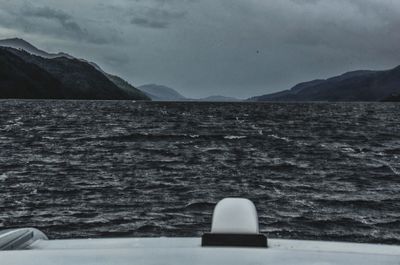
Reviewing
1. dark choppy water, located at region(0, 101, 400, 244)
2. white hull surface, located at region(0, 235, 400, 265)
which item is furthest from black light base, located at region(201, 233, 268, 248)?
dark choppy water, located at region(0, 101, 400, 244)

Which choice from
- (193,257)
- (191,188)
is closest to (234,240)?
(193,257)

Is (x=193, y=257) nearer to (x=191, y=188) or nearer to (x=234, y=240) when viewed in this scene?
(x=234, y=240)

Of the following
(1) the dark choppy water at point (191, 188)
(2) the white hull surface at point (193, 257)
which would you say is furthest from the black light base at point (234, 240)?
(1) the dark choppy water at point (191, 188)

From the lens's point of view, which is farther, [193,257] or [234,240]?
[234,240]

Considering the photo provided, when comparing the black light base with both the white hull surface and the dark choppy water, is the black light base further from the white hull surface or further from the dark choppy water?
the dark choppy water

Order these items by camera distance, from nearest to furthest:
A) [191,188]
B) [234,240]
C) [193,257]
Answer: [193,257] < [234,240] < [191,188]

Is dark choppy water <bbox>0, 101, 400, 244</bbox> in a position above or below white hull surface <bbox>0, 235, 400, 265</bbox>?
below

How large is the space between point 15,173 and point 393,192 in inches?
684

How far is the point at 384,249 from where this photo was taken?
3920 millimetres

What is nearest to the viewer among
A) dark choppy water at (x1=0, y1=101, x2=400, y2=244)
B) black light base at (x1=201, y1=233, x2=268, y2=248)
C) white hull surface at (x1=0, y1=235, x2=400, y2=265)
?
white hull surface at (x1=0, y1=235, x2=400, y2=265)

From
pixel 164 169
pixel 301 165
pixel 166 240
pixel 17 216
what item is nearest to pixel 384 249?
pixel 166 240

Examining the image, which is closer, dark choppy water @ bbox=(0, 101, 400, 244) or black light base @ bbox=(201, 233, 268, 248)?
black light base @ bbox=(201, 233, 268, 248)

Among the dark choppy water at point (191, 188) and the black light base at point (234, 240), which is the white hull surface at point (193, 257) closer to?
the black light base at point (234, 240)

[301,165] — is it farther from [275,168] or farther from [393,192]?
[393,192]
